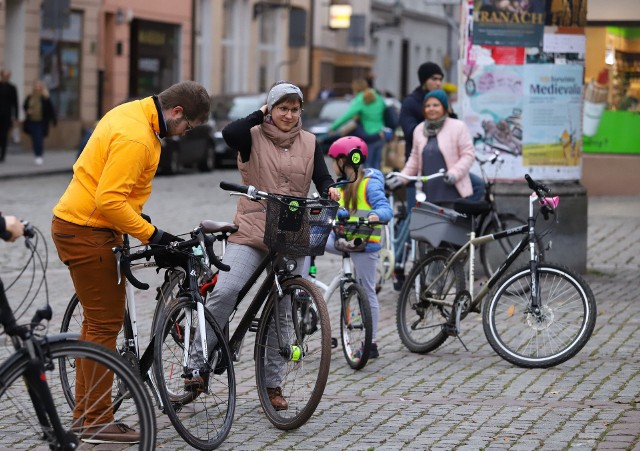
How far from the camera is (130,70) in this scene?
4034 centimetres

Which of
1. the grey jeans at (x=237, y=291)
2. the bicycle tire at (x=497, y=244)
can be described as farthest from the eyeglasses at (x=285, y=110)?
the bicycle tire at (x=497, y=244)

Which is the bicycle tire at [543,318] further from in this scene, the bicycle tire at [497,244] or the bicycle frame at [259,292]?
the bicycle tire at [497,244]

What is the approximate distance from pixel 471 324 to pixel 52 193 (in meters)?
13.5

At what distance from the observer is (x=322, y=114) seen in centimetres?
3516

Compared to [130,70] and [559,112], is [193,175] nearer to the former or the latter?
[130,70]

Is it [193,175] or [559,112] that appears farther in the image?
[193,175]

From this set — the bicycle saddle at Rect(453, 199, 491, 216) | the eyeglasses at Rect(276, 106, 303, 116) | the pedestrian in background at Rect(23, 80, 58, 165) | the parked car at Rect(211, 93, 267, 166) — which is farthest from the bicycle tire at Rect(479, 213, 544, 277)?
the parked car at Rect(211, 93, 267, 166)

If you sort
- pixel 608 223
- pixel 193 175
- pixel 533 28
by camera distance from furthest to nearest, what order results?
pixel 193 175 → pixel 608 223 → pixel 533 28

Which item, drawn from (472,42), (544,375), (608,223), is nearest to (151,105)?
(544,375)

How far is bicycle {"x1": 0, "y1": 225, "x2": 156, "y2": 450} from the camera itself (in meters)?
5.38

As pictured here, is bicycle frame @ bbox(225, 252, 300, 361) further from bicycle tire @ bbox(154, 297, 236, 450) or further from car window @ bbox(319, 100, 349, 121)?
car window @ bbox(319, 100, 349, 121)

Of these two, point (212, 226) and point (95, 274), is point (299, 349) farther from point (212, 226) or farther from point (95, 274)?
point (95, 274)

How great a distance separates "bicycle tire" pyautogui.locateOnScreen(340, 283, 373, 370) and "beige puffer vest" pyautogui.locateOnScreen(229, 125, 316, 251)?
120 centimetres

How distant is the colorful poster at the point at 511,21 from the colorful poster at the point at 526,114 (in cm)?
25
